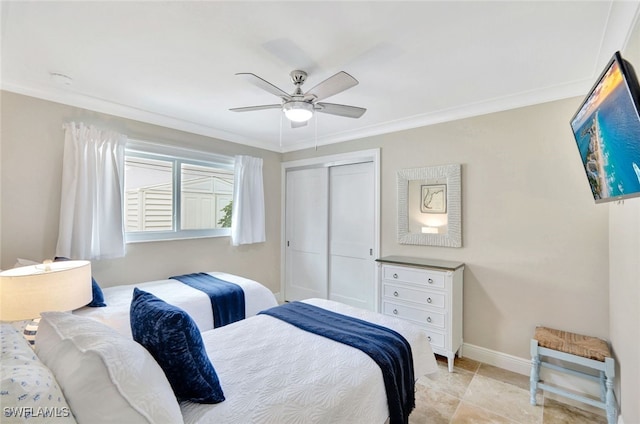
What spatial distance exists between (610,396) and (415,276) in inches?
57.2

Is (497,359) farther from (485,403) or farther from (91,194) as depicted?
(91,194)

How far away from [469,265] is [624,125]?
195cm

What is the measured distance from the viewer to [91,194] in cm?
267

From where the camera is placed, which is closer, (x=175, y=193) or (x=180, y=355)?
(x=180, y=355)

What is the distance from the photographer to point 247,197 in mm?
3965

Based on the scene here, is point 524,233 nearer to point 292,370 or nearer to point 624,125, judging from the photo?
point 624,125

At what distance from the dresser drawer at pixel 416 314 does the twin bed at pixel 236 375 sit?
0.85 m

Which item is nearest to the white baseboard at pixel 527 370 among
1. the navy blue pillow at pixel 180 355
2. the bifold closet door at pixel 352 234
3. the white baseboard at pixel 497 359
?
the white baseboard at pixel 497 359

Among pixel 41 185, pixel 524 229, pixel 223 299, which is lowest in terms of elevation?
pixel 223 299

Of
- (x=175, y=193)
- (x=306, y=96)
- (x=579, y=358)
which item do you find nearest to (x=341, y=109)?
(x=306, y=96)

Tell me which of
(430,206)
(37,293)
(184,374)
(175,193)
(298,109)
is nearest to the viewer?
(184,374)

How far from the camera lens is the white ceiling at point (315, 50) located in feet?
5.01

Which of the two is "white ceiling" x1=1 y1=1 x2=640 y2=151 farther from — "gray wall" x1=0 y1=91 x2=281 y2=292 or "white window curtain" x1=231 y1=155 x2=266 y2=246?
"white window curtain" x1=231 y1=155 x2=266 y2=246

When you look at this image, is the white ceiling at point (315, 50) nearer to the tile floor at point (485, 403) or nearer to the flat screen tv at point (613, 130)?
the flat screen tv at point (613, 130)
